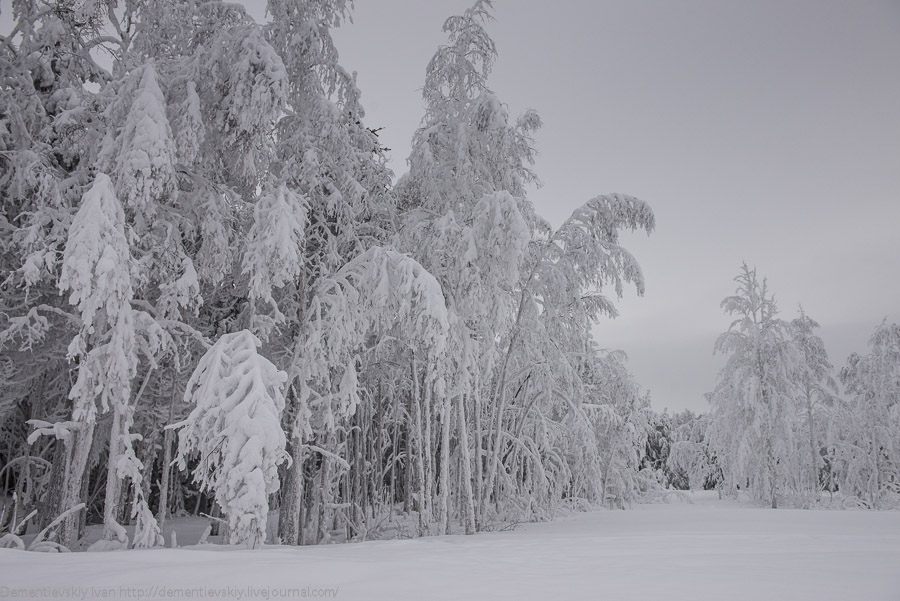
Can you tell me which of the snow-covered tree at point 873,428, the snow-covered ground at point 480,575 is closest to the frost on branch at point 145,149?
the snow-covered ground at point 480,575

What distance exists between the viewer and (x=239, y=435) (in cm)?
684

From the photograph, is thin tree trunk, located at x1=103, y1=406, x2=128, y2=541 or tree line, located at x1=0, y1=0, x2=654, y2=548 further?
thin tree trunk, located at x1=103, y1=406, x2=128, y2=541

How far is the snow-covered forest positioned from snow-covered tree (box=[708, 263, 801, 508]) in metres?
10.1

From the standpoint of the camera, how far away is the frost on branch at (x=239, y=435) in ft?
22.1

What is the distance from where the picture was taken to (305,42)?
1049 centimetres

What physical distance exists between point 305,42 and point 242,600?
10348mm

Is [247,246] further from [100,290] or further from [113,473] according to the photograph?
[113,473]

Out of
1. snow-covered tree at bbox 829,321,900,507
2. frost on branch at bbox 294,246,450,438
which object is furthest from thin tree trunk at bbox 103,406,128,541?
snow-covered tree at bbox 829,321,900,507

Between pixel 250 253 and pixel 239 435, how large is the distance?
133 inches

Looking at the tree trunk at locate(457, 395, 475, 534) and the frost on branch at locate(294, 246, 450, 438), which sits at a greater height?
the frost on branch at locate(294, 246, 450, 438)

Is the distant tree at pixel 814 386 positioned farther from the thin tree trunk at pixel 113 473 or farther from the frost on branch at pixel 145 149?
the thin tree trunk at pixel 113 473

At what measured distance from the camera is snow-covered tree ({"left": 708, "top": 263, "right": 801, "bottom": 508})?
786 inches

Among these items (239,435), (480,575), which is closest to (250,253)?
(239,435)

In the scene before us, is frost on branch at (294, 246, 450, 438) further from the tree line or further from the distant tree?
the distant tree
